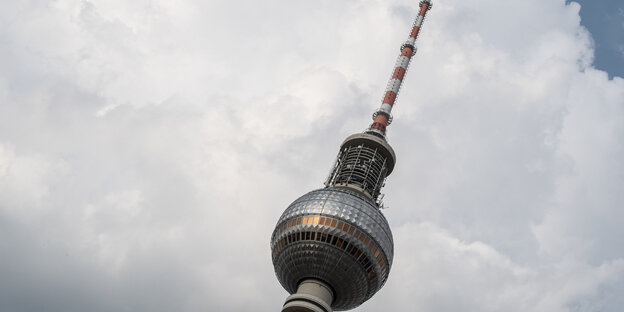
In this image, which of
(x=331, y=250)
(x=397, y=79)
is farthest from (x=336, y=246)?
(x=397, y=79)

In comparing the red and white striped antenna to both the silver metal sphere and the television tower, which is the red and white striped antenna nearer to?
the television tower

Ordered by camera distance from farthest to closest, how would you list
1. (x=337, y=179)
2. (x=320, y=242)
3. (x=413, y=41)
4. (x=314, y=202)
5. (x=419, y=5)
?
(x=419, y=5)
(x=413, y=41)
(x=337, y=179)
(x=314, y=202)
(x=320, y=242)

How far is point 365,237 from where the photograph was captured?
75938 mm

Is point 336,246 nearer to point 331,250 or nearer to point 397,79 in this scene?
point 331,250

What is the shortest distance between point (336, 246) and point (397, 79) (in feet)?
155

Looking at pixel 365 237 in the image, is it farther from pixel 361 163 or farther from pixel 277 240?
pixel 361 163

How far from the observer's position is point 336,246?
74.2m

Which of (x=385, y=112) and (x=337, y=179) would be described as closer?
(x=337, y=179)

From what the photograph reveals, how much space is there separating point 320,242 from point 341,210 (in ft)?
18.6

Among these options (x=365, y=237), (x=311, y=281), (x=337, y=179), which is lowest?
(x=311, y=281)

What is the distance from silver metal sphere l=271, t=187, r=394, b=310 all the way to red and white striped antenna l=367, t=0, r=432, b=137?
26.4m

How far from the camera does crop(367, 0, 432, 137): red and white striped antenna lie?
104 metres

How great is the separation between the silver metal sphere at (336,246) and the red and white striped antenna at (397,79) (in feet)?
86.5

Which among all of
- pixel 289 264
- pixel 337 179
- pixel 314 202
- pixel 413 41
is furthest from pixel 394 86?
→ pixel 289 264
